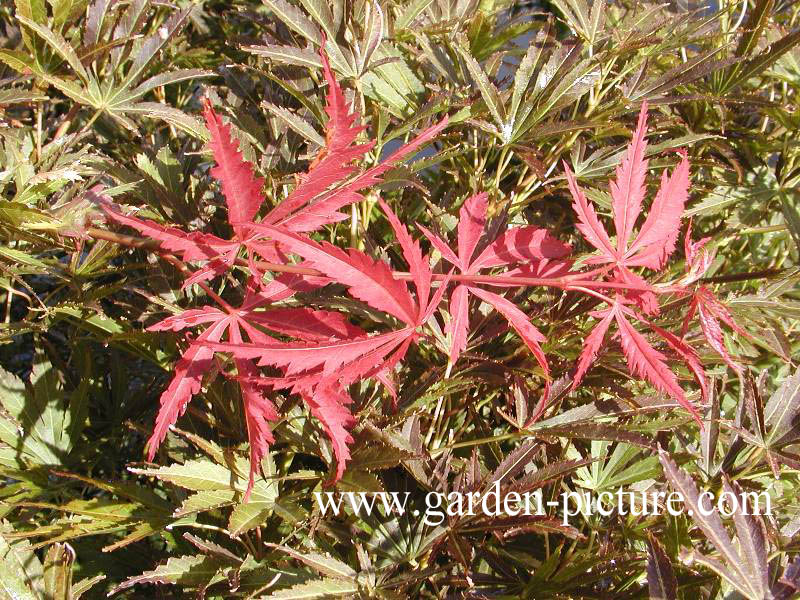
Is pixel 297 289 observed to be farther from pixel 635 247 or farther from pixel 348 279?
pixel 635 247

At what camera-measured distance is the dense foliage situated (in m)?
0.62

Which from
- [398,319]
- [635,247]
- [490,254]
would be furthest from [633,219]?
[398,319]

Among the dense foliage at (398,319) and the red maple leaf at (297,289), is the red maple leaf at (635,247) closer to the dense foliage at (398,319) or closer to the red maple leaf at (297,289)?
the dense foliage at (398,319)

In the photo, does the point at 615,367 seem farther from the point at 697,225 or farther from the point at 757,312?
the point at 697,225

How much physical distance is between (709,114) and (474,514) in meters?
0.72

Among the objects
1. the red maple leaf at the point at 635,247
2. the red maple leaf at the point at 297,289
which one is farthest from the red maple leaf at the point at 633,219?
the red maple leaf at the point at 297,289

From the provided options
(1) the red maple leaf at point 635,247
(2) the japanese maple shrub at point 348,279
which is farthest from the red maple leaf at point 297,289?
(1) the red maple leaf at point 635,247

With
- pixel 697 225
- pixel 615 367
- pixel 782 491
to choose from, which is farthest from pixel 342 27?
pixel 782 491

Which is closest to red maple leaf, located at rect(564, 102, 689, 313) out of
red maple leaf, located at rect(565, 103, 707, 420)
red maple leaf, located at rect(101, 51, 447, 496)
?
red maple leaf, located at rect(565, 103, 707, 420)

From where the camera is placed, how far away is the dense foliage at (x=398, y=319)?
24.6 inches

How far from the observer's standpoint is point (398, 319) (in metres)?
0.64

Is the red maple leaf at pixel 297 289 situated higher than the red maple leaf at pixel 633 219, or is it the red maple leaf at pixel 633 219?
the red maple leaf at pixel 633 219

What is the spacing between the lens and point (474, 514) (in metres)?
0.76

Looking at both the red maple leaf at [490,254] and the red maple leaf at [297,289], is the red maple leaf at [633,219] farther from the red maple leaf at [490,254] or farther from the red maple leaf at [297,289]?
the red maple leaf at [297,289]
